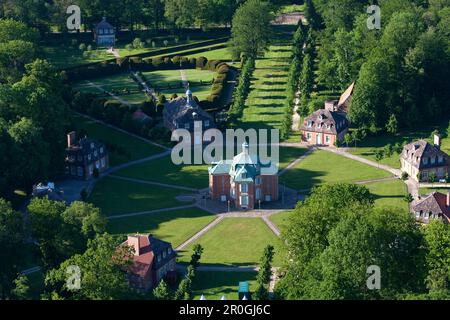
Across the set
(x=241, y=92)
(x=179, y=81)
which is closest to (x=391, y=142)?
(x=241, y=92)

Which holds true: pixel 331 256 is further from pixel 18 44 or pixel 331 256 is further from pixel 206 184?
pixel 18 44

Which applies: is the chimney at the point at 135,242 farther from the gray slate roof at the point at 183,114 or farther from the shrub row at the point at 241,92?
the shrub row at the point at 241,92

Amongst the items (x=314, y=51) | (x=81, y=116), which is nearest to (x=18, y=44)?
(x=81, y=116)

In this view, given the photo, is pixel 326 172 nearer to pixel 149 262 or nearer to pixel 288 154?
pixel 288 154

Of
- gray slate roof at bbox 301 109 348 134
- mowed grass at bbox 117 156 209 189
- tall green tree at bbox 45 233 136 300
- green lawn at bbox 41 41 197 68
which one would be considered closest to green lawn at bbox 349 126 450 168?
gray slate roof at bbox 301 109 348 134

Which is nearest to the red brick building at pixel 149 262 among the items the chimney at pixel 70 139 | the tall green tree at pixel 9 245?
the tall green tree at pixel 9 245
